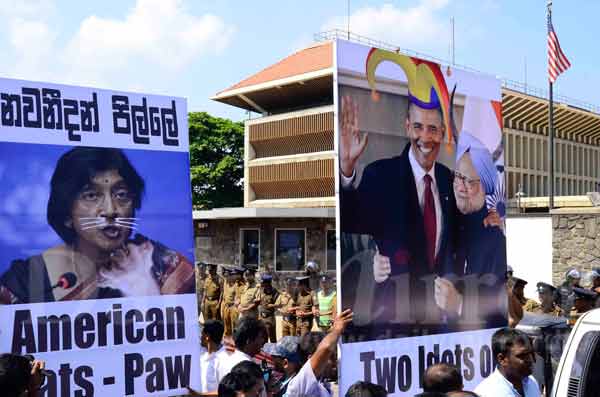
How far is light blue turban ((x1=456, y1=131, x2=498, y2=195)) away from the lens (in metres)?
5.12

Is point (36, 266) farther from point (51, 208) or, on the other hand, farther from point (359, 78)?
point (359, 78)

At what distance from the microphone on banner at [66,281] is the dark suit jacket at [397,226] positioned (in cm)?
154

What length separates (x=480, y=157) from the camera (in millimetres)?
5285

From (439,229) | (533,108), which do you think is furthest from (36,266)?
(533,108)

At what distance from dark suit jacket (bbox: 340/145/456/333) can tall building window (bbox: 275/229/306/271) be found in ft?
60.6

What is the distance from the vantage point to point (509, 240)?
17.0m

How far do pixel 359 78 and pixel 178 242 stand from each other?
1.51 metres

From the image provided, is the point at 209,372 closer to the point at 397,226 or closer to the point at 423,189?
the point at 397,226

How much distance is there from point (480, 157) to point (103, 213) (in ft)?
9.34

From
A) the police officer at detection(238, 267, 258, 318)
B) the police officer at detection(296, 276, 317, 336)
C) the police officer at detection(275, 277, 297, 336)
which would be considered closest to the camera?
the police officer at detection(296, 276, 317, 336)

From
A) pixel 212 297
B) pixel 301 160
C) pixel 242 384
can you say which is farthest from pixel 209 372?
pixel 301 160

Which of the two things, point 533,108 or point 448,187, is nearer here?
point 448,187

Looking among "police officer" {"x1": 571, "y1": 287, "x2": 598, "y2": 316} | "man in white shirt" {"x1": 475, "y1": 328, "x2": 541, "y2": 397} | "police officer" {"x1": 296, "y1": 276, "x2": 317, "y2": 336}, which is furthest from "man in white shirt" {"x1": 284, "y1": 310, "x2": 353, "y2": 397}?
"police officer" {"x1": 296, "y1": 276, "x2": 317, "y2": 336}

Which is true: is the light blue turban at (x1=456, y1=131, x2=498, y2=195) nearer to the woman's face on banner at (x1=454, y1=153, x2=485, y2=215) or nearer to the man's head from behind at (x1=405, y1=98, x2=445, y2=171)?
the woman's face on banner at (x1=454, y1=153, x2=485, y2=215)
